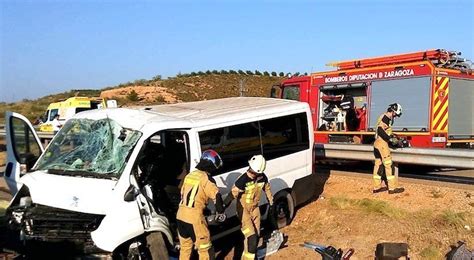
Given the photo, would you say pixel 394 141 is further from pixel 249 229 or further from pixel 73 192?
pixel 73 192

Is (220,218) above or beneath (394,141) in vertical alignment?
beneath

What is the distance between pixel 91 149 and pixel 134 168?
0.72 m

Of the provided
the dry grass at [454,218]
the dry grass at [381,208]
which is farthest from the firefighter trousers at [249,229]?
the dry grass at [454,218]

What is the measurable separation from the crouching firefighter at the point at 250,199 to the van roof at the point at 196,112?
988mm

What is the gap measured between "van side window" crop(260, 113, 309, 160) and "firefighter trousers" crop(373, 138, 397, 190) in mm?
1561

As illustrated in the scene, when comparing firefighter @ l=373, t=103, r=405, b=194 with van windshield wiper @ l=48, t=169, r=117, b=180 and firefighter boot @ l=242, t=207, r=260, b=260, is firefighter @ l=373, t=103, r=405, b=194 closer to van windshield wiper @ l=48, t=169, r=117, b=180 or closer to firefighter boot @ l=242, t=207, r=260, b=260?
firefighter boot @ l=242, t=207, r=260, b=260

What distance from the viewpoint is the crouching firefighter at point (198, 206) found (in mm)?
5949


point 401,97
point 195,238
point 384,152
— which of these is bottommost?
point 195,238

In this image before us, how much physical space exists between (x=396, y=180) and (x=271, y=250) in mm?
3221

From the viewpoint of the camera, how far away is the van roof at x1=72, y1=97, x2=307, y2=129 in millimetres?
6691

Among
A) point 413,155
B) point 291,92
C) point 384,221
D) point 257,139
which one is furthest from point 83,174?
point 291,92

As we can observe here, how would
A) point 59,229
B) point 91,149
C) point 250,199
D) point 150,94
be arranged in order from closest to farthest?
point 59,229, point 91,149, point 250,199, point 150,94

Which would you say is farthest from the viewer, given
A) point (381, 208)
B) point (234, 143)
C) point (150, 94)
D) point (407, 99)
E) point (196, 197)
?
point (150, 94)

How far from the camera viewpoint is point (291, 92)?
14805mm
